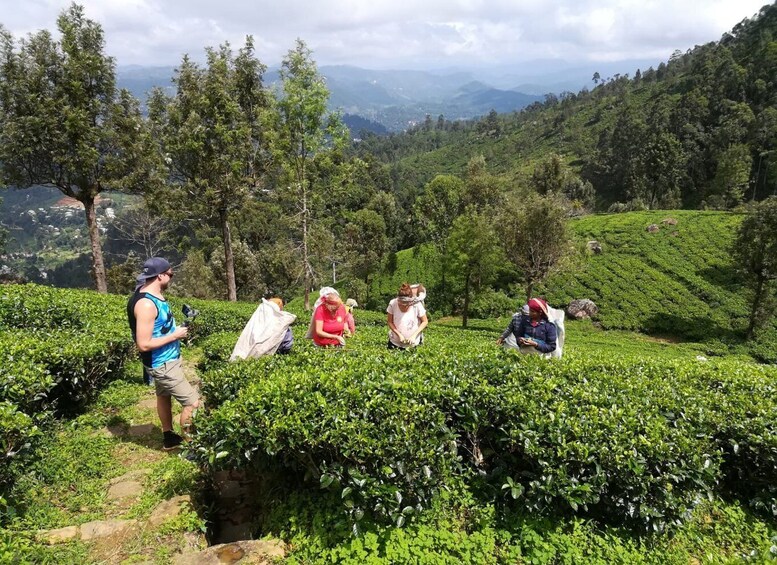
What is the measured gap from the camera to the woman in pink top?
766 cm

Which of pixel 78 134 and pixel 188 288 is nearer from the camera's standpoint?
pixel 78 134

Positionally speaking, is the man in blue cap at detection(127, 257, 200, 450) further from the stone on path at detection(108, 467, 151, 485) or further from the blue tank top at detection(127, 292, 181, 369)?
the stone on path at detection(108, 467, 151, 485)

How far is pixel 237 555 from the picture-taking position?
4.37m

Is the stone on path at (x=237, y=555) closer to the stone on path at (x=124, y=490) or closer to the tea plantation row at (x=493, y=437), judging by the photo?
the tea plantation row at (x=493, y=437)

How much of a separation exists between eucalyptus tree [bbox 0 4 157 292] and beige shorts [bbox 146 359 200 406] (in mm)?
15307

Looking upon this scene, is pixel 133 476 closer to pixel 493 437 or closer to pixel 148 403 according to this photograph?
pixel 148 403

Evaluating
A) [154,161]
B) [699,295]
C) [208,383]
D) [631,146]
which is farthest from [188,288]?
[631,146]

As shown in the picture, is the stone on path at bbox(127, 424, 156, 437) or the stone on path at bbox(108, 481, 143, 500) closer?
the stone on path at bbox(108, 481, 143, 500)

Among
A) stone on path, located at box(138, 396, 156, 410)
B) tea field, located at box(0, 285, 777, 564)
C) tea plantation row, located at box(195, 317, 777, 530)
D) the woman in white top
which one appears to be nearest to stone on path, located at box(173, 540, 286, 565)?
tea field, located at box(0, 285, 777, 564)

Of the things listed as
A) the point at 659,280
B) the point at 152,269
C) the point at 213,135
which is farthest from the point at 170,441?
the point at 659,280

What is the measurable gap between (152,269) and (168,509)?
3.06 metres

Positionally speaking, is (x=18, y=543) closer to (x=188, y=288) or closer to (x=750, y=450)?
(x=750, y=450)

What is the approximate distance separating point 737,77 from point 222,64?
327 feet

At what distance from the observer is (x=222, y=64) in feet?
61.5
